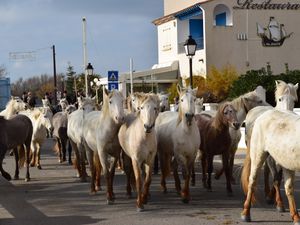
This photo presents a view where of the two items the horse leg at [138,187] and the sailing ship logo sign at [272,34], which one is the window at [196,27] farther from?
the horse leg at [138,187]

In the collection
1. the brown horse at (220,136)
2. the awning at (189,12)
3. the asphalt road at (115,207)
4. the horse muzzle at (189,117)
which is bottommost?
the asphalt road at (115,207)

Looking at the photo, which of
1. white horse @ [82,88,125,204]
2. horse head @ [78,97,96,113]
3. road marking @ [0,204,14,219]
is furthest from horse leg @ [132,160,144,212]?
horse head @ [78,97,96,113]

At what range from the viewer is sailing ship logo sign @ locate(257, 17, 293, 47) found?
37812mm

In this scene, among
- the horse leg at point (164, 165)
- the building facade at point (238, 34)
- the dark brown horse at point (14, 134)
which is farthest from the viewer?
the building facade at point (238, 34)

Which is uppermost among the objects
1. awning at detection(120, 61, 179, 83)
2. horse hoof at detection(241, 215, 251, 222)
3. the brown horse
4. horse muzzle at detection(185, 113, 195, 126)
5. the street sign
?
awning at detection(120, 61, 179, 83)

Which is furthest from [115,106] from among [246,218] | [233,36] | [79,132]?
[233,36]

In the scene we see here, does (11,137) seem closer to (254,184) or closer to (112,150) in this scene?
(112,150)

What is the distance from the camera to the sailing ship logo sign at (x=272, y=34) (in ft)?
124

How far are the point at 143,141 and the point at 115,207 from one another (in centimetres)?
133

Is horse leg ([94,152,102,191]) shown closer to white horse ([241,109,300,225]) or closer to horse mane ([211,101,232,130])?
horse mane ([211,101,232,130])

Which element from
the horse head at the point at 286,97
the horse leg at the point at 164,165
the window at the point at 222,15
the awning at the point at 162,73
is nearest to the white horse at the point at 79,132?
the horse leg at the point at 164,165

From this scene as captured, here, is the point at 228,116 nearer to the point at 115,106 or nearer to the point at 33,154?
the point at 115,106

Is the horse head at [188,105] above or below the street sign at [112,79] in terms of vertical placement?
below

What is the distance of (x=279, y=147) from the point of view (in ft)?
25.4
